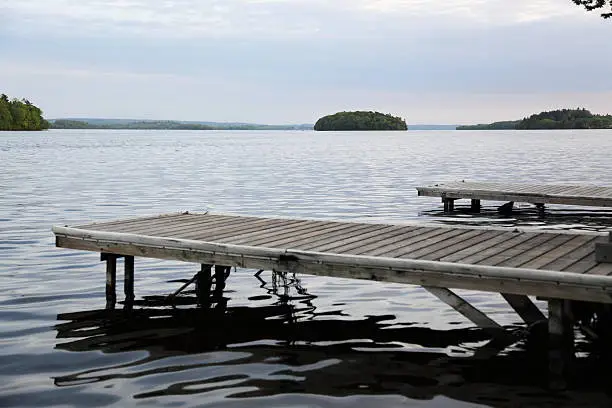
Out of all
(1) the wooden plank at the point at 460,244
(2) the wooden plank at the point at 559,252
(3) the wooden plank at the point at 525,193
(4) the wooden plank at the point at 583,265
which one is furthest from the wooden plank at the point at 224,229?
(3) the wooden plank at the point at 525,193

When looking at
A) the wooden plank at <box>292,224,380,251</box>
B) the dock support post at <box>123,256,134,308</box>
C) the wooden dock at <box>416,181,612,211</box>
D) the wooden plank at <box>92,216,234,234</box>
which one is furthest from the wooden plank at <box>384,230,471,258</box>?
the wooden dock at <box>416,181,612,211</box>

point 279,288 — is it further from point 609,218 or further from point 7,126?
point 7,126

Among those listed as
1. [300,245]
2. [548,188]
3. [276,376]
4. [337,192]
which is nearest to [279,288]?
[300,245]

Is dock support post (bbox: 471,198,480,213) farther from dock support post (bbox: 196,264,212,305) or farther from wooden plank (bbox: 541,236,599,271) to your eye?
wooden plank (bbox: 541,236,599,271)

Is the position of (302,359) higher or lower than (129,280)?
lower

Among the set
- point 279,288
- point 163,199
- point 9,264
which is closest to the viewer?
point 279,288

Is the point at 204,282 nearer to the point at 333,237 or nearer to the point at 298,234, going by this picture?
the point at 298,234

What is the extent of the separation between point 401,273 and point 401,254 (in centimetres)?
68

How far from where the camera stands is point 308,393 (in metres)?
7.94

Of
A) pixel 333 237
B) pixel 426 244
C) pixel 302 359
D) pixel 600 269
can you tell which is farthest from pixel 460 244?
pixel 302 359

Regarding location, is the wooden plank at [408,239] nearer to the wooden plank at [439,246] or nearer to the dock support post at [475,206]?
the wooden plank at [439,246]

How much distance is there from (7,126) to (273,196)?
178416 millimetres

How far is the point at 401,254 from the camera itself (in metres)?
9.80

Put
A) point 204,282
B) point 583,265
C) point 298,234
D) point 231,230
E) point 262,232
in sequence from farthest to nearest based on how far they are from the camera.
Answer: point 204,282 < point 231,230 < point 262,232 < point 298,234 < point 583,265
